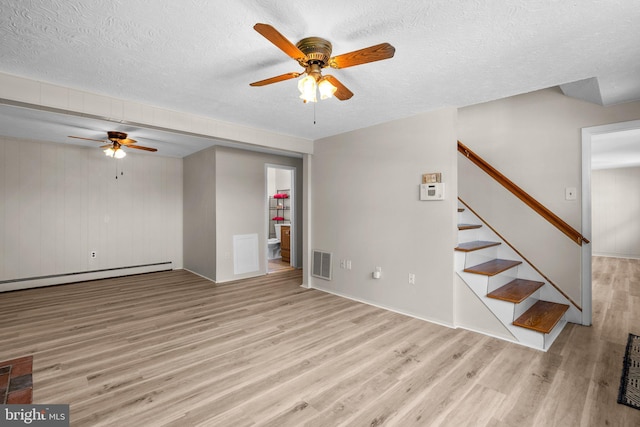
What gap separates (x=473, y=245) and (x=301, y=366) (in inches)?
104

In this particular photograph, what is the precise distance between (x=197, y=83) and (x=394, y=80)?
6.07ft

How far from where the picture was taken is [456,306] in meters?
3.51

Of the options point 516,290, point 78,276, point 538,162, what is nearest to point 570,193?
point 538,162

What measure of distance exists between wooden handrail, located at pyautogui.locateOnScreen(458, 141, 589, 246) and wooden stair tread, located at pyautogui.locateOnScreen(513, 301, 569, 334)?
82cm

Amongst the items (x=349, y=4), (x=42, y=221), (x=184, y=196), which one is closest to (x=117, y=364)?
(x=349, y=4)

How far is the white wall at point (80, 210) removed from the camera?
508 centimetres

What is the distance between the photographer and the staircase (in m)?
3.04

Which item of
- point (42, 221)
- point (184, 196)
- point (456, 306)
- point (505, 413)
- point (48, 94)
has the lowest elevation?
point (505, 413)

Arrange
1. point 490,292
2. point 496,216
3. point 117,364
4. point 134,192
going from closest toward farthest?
point 117,364
point 490,292
point 496,216
point 134,192

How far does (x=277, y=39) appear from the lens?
1.63 meters

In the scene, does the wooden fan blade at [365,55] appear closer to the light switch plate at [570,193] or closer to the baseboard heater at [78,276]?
the light switch plate at [570,193]

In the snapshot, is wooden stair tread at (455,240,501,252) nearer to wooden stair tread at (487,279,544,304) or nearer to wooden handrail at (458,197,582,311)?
wooden handrail at (458,197,582,311)

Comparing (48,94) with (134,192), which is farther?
(134,192)

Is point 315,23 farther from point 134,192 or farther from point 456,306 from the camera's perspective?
point 134,192
